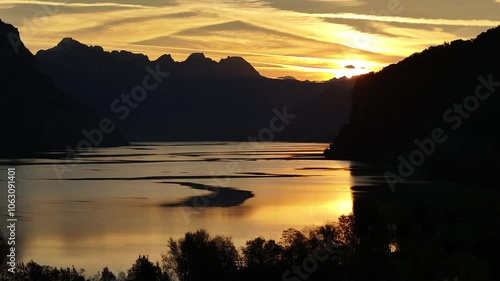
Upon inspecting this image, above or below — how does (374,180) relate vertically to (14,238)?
above

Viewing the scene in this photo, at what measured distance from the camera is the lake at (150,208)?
58.8m

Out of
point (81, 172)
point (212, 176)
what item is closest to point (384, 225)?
point (212, 176)

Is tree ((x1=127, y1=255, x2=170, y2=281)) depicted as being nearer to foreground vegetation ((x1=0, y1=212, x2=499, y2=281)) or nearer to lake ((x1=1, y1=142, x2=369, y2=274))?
foreground vegetation ((x1=0, y1=212, x2=499, y2=281))

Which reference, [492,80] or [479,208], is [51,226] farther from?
[492,80]

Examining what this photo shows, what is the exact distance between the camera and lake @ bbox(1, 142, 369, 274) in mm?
58750

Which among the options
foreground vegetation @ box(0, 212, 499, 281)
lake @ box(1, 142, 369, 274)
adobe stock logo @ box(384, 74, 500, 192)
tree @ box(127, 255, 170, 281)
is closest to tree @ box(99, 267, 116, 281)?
foreground vegetation @ box(0, 212, 499, 281)

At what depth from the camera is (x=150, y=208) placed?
278 ft

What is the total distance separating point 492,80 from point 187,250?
152325mm

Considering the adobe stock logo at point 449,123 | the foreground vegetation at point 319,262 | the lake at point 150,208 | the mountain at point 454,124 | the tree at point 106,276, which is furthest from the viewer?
the adobe stock logo at point 449,123

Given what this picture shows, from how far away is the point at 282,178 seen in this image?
130125mm

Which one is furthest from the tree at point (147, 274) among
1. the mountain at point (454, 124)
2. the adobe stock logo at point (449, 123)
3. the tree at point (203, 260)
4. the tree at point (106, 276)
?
the adobe stock logo at point (449, 123)

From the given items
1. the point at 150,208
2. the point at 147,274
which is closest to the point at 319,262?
the point at 147,274

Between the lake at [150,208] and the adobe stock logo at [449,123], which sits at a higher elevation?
the adobe stock logo at [449,123]

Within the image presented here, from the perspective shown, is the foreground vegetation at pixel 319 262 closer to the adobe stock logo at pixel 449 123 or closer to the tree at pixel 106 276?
the tree at pixel 106 276
